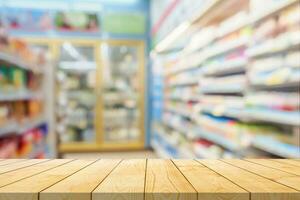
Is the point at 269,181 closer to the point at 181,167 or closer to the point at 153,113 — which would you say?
the point at 181,167

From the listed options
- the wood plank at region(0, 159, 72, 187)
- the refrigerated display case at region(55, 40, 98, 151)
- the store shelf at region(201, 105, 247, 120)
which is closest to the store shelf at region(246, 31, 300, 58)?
the store shelf at region(201, 105, 247, 120)

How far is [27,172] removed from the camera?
942mm

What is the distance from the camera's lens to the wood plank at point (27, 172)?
86cm

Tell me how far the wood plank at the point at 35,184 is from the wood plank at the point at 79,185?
0.02 meters

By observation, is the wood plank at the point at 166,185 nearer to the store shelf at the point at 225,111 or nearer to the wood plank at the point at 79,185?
the wood plank at the point at 79,185

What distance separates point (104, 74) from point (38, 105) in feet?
10.1

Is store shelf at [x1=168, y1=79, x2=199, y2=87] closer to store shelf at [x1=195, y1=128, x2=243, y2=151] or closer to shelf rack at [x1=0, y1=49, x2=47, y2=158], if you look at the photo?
store shelf at [x1=195, y1=128, x2=243, y2=151]

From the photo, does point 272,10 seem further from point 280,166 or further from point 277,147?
point 280,166

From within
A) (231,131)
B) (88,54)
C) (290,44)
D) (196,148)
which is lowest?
(196,148)

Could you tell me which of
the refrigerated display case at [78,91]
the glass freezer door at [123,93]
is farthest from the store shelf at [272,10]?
the refrigerated display case at [78,91]

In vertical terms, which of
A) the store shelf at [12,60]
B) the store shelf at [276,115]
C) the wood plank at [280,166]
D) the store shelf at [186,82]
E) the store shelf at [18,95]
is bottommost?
the wood plank at [280,166]

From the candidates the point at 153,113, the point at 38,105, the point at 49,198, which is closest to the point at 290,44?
the point at 49,198

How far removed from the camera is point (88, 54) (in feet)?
25.1

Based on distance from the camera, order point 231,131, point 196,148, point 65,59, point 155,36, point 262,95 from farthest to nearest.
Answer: point 65,59 → point 155,36 → point 196,148 → point 231,131 → point 262,95
